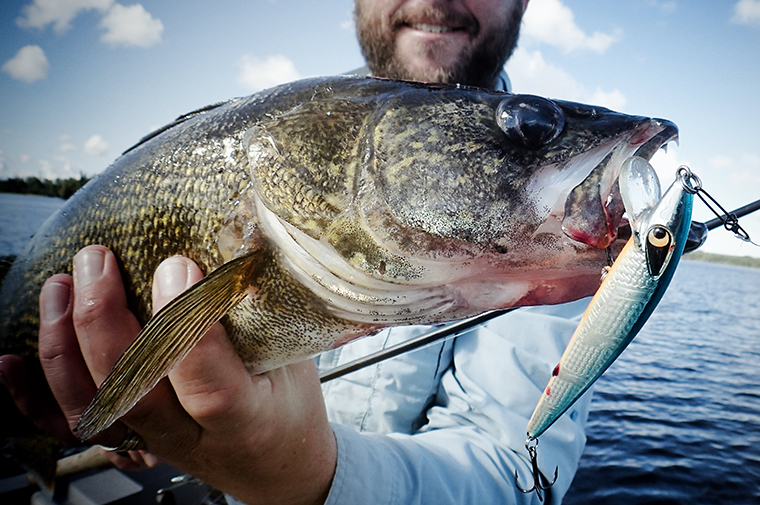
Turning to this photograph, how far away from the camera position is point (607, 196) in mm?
993

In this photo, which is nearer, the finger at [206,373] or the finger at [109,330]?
the finger at [206,373]

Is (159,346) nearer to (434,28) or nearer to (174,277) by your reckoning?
(174,277)

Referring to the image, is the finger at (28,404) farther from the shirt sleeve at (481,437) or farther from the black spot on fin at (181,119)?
the shirt sleeve at (481,437)

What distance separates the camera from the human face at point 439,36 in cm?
334

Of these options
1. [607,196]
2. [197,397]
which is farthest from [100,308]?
[607,196]

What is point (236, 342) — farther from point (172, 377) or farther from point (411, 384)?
point (411, 384)

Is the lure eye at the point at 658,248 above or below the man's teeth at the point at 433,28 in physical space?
below

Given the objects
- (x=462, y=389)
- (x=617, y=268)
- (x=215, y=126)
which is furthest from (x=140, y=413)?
(x=462, y=389)

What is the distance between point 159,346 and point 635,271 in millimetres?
1120

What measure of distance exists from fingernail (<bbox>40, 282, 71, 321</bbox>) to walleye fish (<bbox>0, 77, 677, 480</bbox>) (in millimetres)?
377

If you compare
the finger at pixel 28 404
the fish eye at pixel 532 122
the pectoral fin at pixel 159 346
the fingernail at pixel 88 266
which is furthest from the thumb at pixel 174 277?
the fish eye at pixel 532 122

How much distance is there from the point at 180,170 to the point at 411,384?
6.28 feet

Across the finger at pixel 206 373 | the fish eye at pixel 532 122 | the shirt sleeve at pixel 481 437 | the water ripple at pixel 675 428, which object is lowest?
the water ripple at pixel 675 428

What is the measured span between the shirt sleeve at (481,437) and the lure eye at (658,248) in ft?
4.81
